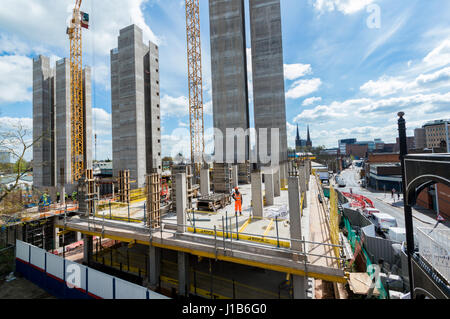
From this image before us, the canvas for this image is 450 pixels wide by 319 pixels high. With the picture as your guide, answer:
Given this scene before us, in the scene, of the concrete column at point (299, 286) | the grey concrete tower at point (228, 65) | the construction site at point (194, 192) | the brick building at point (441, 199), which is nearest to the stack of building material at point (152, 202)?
the construction site at point (194, 192)

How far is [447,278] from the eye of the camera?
748 centimetres

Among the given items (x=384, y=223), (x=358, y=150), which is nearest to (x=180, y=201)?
(x=384, y=223)

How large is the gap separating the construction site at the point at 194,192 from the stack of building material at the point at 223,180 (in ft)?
0.32

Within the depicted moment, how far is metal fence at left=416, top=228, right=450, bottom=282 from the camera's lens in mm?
7715

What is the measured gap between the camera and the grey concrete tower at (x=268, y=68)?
3844cm

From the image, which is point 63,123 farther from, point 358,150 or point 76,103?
point 358,150

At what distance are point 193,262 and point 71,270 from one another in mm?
6526

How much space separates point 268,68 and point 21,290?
42.1 meters

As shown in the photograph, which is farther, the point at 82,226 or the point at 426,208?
the point at 426,208

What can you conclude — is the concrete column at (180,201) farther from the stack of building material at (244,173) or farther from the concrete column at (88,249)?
the stack of building material at (244,173)

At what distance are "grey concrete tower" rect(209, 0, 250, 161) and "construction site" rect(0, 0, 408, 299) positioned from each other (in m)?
0.20
